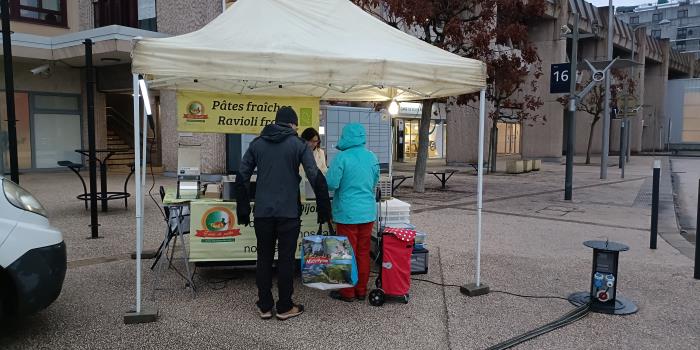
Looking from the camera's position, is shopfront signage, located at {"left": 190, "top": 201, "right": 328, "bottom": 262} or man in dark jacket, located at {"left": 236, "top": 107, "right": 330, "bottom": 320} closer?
man in dark jacket, located at {"left": 236, "top": 107, "right": 330, "bottom": 320}

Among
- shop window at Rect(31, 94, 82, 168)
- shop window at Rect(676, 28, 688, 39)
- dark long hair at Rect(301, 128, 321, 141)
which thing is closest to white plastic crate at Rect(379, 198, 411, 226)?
dark long hair at Rect(301, 128, 321, 141)

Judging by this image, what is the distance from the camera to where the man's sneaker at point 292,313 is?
455cm

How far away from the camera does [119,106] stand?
23016mm

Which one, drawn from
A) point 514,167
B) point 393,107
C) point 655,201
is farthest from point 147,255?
point 514,167

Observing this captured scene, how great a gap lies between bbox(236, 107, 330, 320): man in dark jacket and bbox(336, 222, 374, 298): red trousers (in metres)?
0.48

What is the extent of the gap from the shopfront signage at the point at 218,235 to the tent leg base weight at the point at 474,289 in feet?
7.29

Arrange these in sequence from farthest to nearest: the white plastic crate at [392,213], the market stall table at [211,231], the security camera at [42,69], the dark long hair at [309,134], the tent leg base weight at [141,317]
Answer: the security camera at [42,69] → the dark long hair at [309,134] → the white plastic crate at [392,213] → the market stall table at [211,231] → the tent leg base weight at [141,317]

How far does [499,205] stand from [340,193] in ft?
26.5

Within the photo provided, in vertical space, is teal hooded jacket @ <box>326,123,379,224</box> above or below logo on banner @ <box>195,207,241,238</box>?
above

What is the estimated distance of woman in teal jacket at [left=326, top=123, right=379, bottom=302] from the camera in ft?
16.2

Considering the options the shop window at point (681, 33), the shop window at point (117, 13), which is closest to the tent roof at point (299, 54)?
the shop window at point (117, 13)

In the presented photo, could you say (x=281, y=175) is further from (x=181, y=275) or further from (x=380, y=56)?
(x=181, y=275)

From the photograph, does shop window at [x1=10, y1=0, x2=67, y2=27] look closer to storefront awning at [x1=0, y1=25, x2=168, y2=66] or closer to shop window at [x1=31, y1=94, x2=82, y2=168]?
storefront awning at [x1=0, y1=25, x2=168, y2=66]

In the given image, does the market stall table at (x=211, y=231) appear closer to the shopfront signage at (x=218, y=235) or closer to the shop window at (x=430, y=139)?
the shopfront signage at (x=218, y=235)
